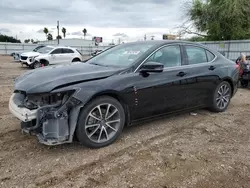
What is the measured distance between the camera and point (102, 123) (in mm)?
3348

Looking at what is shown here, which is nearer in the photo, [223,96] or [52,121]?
[52,121]

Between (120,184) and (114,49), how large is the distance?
2752 millimetres

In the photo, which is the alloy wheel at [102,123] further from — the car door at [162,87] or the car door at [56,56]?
the car door at [56,56]

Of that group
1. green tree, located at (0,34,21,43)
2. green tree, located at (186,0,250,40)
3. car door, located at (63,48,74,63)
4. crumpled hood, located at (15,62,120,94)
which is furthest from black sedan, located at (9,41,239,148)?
green tree, located at (0,34,21,43)

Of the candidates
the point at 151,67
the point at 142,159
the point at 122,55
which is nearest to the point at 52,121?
the point at 142,159

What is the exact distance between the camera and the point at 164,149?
11.1 ft

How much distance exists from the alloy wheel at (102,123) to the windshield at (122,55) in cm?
81

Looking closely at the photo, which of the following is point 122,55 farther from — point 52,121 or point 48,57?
point 48,57

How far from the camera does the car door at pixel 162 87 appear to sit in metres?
3.66

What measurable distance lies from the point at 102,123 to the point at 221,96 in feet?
9.74

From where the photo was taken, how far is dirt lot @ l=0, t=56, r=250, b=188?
262 cm

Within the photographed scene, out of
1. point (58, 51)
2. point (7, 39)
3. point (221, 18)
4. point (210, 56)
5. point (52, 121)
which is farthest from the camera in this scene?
point (7, 39)

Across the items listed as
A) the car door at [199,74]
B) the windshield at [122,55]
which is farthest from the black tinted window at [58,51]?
the car door at [199,74]

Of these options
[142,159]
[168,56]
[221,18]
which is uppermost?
[221,18]
